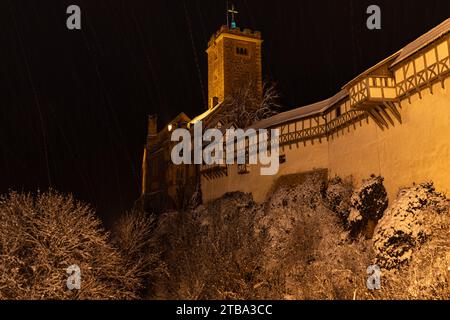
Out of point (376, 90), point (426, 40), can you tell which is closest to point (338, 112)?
point (376, 90)

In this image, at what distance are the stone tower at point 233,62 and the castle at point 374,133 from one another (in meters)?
13.9

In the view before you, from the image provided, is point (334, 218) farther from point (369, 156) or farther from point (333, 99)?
point (333, 99)

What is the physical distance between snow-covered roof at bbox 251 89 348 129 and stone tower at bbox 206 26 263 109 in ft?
58.2

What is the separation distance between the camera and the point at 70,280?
21.7m

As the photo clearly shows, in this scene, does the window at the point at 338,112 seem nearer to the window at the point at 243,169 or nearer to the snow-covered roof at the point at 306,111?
the snow-covered roof at the point at 306,111

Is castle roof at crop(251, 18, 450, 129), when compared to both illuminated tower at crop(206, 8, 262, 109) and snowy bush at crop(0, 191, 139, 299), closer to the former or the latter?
snowy bush at crop(0, 191, 139, 299)

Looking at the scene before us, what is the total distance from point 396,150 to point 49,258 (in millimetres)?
18126

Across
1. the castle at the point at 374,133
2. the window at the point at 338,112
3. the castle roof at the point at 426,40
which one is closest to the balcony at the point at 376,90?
the castle at the point at 374,133

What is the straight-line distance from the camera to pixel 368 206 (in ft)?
72.0

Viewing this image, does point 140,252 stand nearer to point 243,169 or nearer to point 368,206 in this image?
point 243,169

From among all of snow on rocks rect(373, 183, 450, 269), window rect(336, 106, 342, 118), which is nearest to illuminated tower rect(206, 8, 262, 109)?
window rect(336, 106, 342, 118)

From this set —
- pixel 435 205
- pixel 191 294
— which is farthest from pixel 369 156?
pixel 191 294

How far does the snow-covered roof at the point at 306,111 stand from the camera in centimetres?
2603

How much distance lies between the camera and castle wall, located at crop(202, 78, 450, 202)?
60.7 feet
